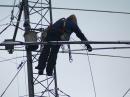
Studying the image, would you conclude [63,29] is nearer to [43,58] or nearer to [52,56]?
[52,56]

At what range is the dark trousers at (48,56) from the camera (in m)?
8.86

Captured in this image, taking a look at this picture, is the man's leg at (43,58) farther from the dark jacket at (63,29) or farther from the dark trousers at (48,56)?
the dark jacket at (63,29)

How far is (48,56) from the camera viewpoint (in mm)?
9047

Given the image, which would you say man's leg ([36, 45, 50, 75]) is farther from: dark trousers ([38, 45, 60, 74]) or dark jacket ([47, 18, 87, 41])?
dark jacket ([47, 18, 87, 41])

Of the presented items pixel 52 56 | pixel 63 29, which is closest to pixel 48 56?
pixel 52 56

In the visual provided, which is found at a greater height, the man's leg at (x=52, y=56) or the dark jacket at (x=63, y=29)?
the dark jacket at (x=63, y=29)

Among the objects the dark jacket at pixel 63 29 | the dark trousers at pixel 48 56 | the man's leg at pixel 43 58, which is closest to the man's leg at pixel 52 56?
the dark trousers at pixel 48 56

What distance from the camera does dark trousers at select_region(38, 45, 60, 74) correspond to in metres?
8.86

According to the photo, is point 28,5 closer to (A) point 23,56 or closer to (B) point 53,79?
(A) point 23,56

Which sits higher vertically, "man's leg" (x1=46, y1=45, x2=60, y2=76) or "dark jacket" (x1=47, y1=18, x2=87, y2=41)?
"dark jacket" (x1=47, y1=18, x2=87, y2=41)

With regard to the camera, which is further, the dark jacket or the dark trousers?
the dark trousers

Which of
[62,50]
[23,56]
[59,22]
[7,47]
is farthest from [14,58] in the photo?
[7,47]

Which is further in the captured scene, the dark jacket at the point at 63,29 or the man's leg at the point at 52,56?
the man's leg at the point at 52,56

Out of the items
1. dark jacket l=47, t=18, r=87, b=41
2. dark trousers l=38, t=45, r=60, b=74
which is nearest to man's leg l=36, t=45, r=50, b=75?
dark trousers l=38, t=45, r=60, b=74
